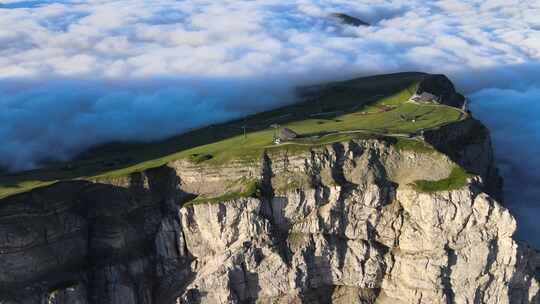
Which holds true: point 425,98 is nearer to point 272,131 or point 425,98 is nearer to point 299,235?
point 272,131

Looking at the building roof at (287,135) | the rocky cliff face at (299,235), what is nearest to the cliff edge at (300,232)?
the rocky cliff face at (299,235)

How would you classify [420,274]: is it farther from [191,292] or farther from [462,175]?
[191,292]

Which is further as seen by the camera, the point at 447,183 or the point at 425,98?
the point at 425,98

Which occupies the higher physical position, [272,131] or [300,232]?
[272,131]

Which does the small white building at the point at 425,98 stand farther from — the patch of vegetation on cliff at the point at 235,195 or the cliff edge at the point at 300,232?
the patch of vegetation on cliff at the point at 235,195

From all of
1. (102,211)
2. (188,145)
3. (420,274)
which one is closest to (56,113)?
(188,145)

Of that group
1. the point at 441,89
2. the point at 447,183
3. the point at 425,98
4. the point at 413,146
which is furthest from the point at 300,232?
the point at 441,89

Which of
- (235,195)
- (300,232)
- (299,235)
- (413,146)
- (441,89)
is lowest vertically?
(299,235)

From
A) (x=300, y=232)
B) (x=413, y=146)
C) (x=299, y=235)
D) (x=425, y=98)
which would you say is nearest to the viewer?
(x=299, y=235)
